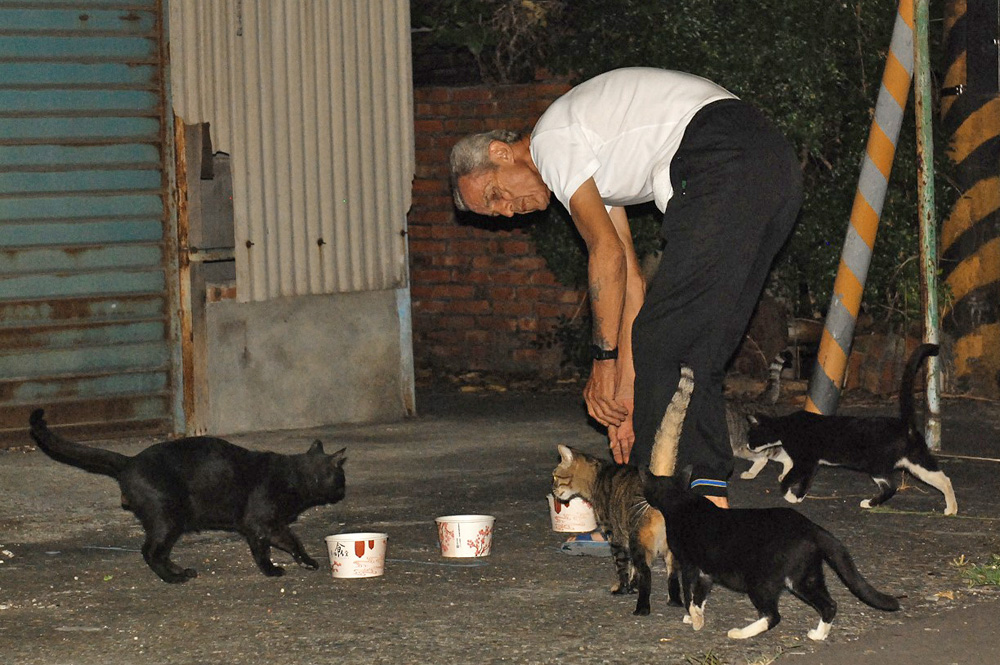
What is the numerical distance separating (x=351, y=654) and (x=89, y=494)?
9.77 ft

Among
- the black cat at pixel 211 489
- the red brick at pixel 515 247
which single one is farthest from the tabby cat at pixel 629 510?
the red brick at pixel 515 247

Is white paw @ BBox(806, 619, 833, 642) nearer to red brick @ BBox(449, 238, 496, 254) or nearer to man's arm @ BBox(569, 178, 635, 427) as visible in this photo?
man's arm @ BBox(569, 178, 635, 427)

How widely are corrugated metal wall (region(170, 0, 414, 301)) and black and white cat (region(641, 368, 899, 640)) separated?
436cm

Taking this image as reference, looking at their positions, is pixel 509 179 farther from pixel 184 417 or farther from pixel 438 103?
pixel 438 103

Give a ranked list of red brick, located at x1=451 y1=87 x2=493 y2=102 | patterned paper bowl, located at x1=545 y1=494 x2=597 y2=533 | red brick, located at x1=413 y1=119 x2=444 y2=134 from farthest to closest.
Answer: red brick, located at x1=413 y1=119 x2=444 y2=134, red brick, located at x1=451 y1=87 x2=493 y2=102, patterned paper bowl, located at x1=545 y1=494 x2=597 y2=533

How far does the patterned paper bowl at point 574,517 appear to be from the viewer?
560cm

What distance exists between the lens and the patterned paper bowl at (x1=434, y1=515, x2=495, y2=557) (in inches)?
207

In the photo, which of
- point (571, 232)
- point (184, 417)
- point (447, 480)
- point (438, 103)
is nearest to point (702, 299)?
point (447, 480)

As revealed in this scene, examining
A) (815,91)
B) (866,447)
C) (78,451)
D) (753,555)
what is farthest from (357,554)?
(815,91)

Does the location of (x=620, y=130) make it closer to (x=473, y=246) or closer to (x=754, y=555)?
(x=754, y=555)

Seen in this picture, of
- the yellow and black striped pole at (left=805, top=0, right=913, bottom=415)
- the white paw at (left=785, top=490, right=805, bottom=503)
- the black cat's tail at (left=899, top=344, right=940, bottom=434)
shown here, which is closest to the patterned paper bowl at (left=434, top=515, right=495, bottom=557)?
the white paw at (left=785, top=490, right=805, bottom=503)

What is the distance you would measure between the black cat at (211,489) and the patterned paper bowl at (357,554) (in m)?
0.20

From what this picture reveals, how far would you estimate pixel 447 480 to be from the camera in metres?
6.89

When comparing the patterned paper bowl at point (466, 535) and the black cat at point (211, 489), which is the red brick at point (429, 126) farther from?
the patterned paper bowl at point (466, 535)
